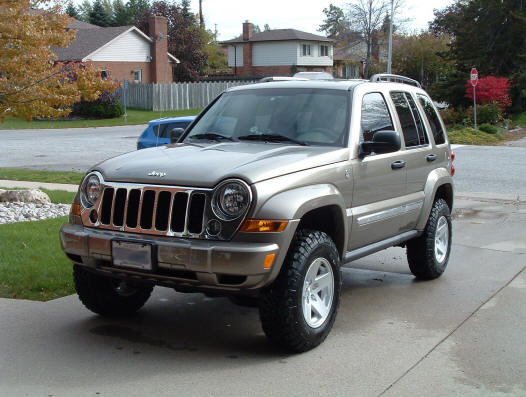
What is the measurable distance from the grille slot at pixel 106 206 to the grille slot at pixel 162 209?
0.45 meters

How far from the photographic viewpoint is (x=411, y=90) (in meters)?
7.51

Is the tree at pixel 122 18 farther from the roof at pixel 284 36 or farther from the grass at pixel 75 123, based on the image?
the grass at pixel 75 123

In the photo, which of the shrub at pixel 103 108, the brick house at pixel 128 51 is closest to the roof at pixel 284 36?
the brick house at pixel 128 51

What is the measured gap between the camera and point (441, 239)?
7.74m

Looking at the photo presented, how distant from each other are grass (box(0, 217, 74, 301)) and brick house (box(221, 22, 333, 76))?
64233 mm

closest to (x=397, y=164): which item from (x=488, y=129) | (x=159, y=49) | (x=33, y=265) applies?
(x=33, y=265)

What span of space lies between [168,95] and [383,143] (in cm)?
4269

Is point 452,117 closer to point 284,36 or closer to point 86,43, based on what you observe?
point 86,43

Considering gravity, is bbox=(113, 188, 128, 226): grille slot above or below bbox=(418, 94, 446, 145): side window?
below

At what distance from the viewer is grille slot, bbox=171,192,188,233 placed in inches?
194

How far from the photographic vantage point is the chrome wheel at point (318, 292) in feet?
17.1

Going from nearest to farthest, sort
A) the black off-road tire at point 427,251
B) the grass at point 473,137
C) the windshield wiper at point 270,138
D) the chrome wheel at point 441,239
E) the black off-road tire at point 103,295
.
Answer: the black off-road tire at point 103,295 → the windshield wiper at point 270,138 → the black off-road tire at point 427,251 → the chrome wheel at point 441,239 → the grass at point 473,137

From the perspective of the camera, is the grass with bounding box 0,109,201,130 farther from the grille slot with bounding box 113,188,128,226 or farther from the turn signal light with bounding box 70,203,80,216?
the grille slot with bounding box 113,188,128,226

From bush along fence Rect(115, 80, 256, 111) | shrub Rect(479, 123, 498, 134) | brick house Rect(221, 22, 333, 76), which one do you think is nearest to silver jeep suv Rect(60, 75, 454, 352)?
shrub Rect(479, 123, 498, 134)
